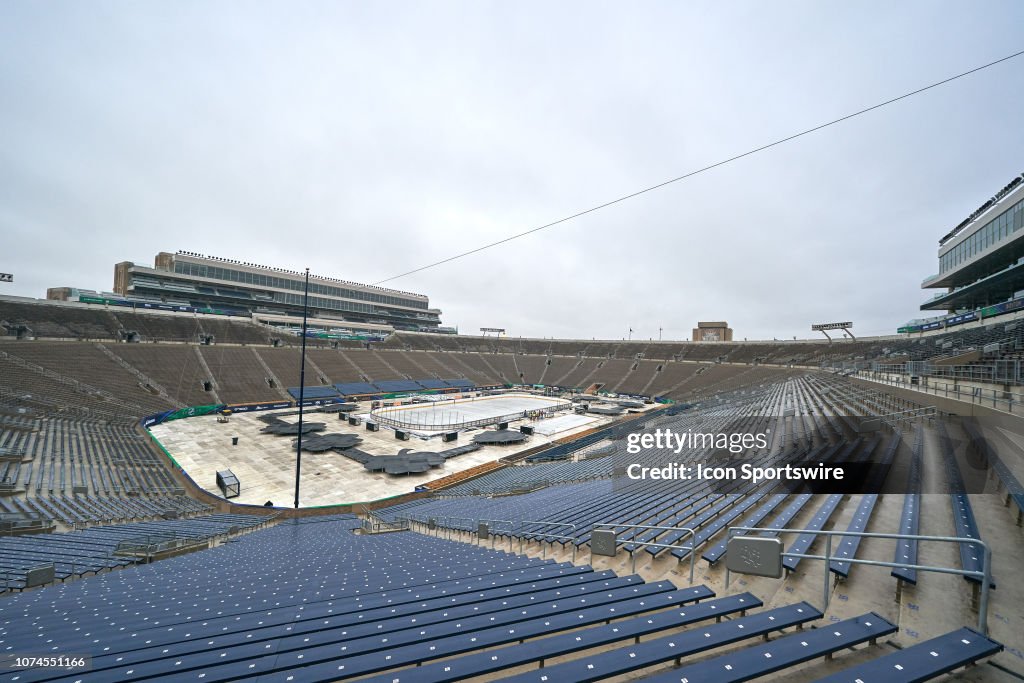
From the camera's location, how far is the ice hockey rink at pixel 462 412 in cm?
3647

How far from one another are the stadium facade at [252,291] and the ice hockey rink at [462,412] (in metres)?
36.1

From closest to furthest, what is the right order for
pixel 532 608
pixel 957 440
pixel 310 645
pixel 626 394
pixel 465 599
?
1. pixel 310 645
2. pixel 532 608
3. pixel 465 599
4. pixel 957 440
5. pixel 626 394

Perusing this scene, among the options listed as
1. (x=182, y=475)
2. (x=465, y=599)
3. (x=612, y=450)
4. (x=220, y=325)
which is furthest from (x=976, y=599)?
(x=220, y=325)

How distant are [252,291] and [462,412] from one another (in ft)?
164

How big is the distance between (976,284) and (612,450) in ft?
91.5

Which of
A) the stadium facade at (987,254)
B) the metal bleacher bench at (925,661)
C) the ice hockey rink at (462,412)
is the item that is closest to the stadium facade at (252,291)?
the ice hockey rink at (462,412)

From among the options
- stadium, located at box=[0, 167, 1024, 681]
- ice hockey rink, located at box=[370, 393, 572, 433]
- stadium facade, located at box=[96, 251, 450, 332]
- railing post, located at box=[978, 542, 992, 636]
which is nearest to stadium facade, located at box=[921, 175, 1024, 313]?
stadium, located at box=[0, 167, 1024, 681]

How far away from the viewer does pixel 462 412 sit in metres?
43.5

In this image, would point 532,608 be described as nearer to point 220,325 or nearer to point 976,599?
point 976,599

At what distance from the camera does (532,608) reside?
4.77 meters

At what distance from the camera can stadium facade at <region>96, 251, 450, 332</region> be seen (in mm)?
59719

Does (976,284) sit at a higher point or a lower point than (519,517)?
higher

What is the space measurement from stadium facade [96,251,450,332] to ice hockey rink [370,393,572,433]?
1422 inches

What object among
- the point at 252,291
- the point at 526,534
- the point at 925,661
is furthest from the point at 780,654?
the point at 252,291
